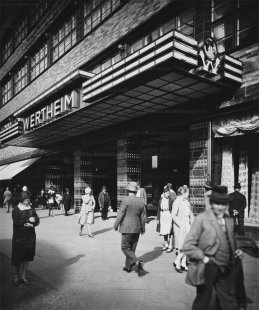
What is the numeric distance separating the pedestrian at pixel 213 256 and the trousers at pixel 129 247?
2.40m

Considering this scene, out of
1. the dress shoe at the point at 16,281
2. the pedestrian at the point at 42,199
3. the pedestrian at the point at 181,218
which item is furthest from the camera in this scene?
the pedestrian at the point at 42,199

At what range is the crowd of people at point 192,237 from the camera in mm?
3010

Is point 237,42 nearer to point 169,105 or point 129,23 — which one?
point 169,105

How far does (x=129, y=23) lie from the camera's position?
1120 cm

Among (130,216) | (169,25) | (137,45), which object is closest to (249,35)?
(169,25)

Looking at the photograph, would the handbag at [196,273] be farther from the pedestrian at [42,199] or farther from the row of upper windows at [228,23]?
the pedestrian at [42,199]

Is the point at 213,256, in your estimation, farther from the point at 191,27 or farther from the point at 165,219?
the point at 191,27

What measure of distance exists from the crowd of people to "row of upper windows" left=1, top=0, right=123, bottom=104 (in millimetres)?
8918

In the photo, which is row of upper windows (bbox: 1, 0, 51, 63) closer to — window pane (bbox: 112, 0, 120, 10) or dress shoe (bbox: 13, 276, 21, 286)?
window pane (bbox: 112, 0, 120, 10)

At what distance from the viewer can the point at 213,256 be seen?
9.84 ft

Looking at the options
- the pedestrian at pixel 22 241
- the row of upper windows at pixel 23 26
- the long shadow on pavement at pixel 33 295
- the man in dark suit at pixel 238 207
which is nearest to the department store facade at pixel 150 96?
the row of upper windows at pixel 23 26

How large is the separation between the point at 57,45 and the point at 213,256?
16.9m

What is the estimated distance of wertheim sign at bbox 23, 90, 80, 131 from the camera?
34.5 ft

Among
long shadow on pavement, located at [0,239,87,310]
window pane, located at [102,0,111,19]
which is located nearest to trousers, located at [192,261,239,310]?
long shadow on pavement, located at [0,239,87,310]
